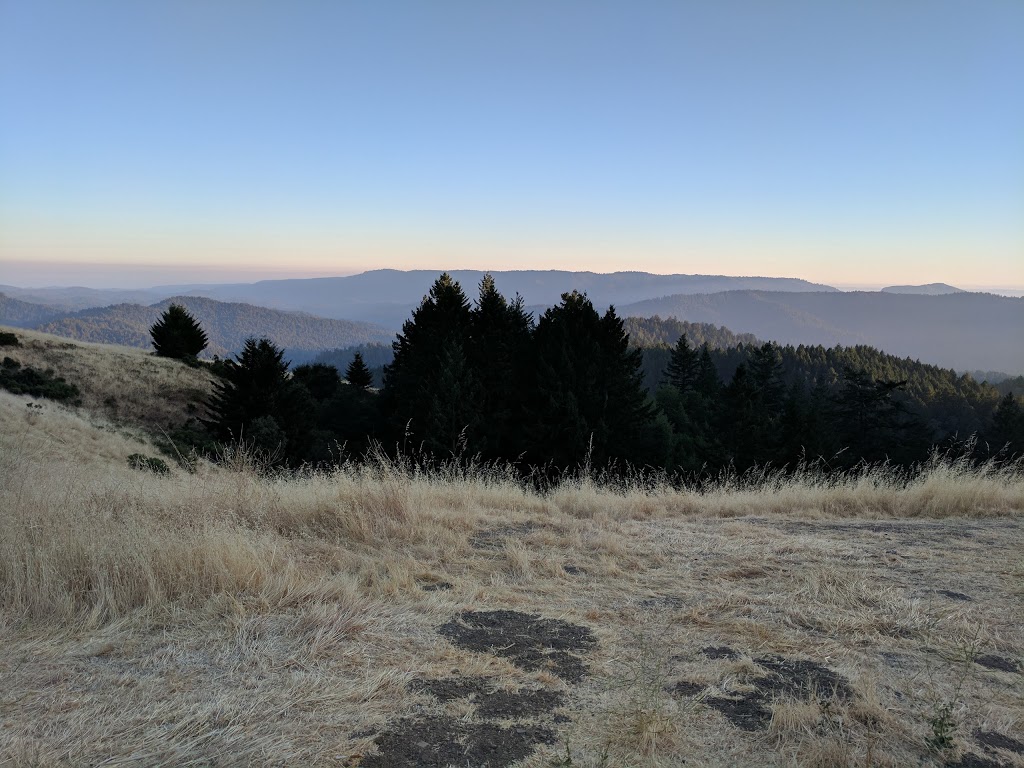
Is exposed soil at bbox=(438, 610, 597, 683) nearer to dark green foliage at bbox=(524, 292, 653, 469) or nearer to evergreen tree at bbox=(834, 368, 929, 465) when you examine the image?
dark green foliage at bbox=(524, 292, 653, 469)

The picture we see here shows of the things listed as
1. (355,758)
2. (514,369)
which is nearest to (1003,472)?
(355,758)

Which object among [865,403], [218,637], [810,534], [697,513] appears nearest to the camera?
[218,637]

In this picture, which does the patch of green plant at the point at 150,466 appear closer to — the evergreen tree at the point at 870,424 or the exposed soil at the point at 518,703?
the exposed soil at the point at 518,703

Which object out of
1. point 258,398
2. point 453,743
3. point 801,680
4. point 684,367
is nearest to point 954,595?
point 801,680

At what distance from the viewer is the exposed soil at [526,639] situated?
3101 millimetres

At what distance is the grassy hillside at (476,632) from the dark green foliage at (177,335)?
41568mm

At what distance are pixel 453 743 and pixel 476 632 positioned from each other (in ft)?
3.56

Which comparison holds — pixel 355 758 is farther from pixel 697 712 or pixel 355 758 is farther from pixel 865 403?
pixel 865 403

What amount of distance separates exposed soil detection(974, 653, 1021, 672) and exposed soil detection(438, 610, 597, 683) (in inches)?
80.4

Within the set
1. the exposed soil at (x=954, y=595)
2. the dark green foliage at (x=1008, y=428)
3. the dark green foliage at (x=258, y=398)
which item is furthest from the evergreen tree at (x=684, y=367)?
the exposed soil at (x=954, y=595)

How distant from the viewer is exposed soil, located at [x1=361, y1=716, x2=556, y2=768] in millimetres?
2279

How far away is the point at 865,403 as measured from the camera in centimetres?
4038

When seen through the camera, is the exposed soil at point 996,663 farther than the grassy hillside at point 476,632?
Yes

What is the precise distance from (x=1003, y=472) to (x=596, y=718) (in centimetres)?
857
